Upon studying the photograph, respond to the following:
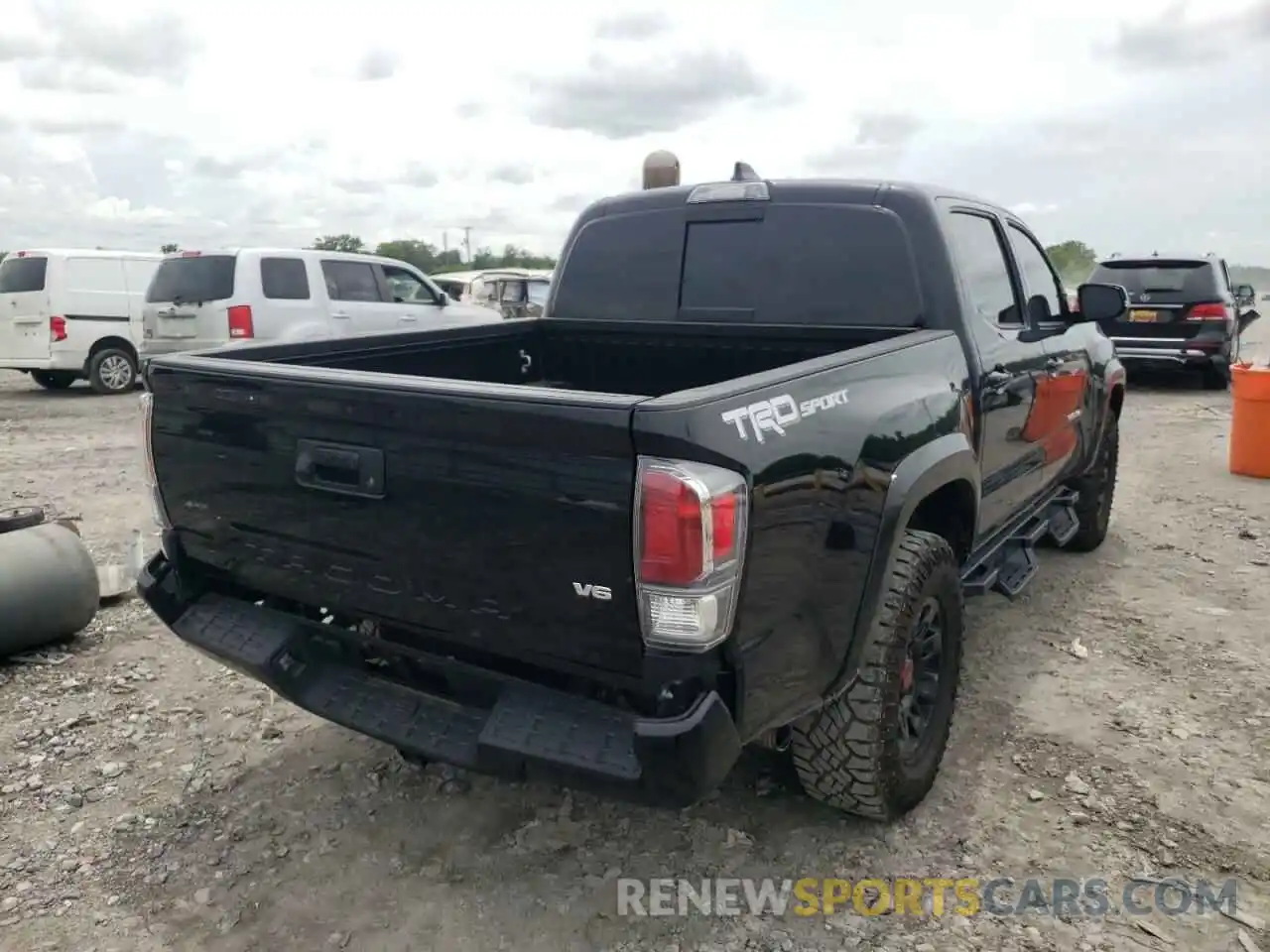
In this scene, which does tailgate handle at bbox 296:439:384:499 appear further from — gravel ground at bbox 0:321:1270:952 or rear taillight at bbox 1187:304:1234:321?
rear taillight at bbox 1187:304:1234:321

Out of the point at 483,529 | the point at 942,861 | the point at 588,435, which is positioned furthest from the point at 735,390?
the point at 942,861

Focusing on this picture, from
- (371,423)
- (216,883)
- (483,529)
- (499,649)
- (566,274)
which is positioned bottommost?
(216,883)

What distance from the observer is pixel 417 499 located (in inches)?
94.0

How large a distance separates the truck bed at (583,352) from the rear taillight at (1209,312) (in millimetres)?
10131

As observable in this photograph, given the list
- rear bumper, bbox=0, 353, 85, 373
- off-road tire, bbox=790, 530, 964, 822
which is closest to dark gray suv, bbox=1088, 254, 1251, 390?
off-road tire, bbox=790, 530, 964, 822

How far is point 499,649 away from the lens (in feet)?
7.84

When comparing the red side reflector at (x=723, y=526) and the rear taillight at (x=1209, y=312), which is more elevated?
the rear taillight at (x=1209, y=312)

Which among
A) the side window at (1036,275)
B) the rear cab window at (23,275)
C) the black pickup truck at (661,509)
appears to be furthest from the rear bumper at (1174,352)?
the rear cab window at (23,275)

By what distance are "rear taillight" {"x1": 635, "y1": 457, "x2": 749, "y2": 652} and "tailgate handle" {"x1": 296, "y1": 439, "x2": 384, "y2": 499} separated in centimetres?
76

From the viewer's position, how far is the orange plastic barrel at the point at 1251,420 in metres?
7.60

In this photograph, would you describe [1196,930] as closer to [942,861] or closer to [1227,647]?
[942,861]

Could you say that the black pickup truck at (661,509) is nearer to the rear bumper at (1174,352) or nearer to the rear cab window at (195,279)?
the rear cab window at (195,279)

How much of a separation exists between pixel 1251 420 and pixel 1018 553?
4.63m

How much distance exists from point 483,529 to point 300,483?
0.61m
